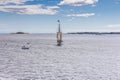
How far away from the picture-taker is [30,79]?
39969 mm

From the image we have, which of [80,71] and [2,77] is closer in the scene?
[2,77]

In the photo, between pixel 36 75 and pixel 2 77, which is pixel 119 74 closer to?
pixel 36 75

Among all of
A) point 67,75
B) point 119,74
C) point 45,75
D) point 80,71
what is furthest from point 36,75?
point 119,74

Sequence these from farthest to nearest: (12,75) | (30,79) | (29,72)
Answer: (29,72)
(12,75)
(30,79)

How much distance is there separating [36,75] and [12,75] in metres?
4.01

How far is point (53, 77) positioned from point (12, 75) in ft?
23.0

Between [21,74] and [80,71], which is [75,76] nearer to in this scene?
[80,71]

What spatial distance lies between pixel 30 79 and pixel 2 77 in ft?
15.0

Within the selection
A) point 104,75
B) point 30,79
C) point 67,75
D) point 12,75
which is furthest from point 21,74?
point 104,75

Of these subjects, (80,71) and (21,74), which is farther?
(80,71)

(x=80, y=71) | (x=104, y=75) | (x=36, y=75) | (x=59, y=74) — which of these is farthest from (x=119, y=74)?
(x=36, y=75)

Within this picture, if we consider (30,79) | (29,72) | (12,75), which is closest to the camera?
(30,79)

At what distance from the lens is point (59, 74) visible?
44469 millimetres

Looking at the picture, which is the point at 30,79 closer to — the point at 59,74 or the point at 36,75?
the point at 36,75
